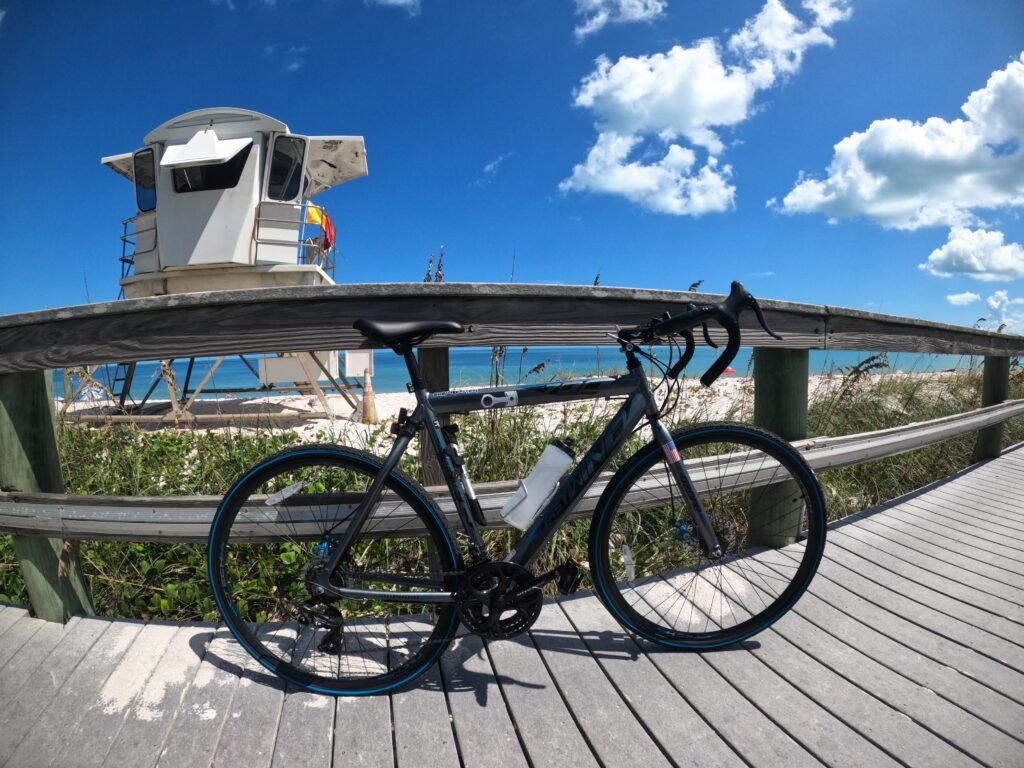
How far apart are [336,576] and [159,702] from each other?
622mm

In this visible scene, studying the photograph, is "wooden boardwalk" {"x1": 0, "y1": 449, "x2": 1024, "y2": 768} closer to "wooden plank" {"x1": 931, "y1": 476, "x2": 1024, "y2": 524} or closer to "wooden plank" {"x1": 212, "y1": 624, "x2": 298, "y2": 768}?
"wooden plank" {"x1": 212, "y1": 624, "x2": 298, "y2": 768}

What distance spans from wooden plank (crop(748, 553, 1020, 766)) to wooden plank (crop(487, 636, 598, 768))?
0.77m

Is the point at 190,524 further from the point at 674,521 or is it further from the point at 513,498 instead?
the point at 674,521

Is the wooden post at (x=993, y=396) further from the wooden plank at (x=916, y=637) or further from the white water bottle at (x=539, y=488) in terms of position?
the white water bottle at (x=539, y=488)

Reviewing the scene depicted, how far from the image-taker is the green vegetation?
8.52 feet

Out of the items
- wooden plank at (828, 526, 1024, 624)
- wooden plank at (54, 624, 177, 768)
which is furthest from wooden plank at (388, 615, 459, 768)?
wooden plank at (828, 526, 1024, 624)

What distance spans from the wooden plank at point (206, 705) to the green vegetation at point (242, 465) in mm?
686

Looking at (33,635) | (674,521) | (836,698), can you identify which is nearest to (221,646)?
(33,635)

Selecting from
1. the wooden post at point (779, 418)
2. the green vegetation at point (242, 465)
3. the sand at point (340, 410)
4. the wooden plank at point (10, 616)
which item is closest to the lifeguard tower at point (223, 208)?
the sand at point (340, 410)

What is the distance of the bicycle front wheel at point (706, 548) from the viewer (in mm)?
1935

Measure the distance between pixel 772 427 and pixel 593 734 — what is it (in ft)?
6.03

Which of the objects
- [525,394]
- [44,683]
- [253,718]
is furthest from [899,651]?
[44,683]

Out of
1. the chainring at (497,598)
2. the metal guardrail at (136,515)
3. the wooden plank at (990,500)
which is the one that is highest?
the metal guardrail at (136,515)

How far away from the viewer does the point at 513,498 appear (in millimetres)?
1852
